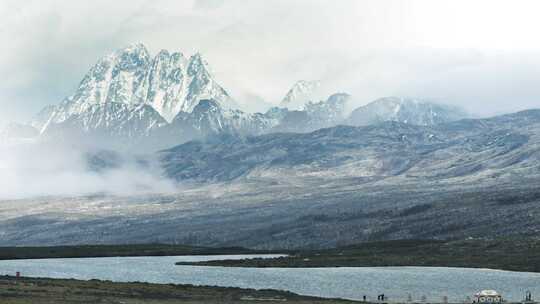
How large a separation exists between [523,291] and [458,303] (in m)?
24.7

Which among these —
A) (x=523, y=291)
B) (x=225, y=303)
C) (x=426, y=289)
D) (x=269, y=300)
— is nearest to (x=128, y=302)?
(x=225, y=303)

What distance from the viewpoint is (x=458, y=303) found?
141m

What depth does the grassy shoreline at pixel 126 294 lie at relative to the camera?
128875 mm

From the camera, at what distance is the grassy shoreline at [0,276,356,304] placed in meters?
129

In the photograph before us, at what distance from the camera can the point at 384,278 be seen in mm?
190500

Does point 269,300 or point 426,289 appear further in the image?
point 426,289

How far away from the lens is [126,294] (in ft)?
464

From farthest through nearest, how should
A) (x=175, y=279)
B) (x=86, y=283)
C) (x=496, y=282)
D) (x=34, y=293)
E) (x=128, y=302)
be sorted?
1. (x=175, y=279)
2. (x=496, y=282)
3. (x=86, y=283)
4. (x=34, y=293)
5. (x=128, y=302)

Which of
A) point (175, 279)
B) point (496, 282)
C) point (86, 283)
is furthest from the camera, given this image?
point (175, 279)

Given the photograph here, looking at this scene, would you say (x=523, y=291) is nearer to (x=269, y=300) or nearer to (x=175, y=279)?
(x=269, y=300)

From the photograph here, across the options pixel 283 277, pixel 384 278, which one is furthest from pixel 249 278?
pixel 384 278

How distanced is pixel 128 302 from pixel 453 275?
88.2 m

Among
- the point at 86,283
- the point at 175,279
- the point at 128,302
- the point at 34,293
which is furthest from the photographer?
the point at 175,279

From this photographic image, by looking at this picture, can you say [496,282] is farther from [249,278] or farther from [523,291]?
[249,278]
